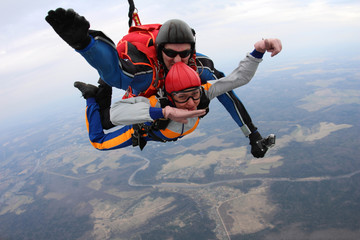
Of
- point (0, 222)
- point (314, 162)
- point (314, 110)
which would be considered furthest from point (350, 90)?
point (0, 222)

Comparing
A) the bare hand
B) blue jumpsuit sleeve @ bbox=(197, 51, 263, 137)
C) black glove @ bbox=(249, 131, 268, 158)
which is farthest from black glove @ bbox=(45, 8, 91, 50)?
black glove @ bbox=(249, 131, 268, 158)

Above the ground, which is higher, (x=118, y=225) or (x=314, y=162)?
(x=118, y=225)

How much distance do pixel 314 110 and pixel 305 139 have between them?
28.5 m

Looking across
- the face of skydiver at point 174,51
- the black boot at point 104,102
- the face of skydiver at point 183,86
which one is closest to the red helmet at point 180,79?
the face of skydiver at point 183,86

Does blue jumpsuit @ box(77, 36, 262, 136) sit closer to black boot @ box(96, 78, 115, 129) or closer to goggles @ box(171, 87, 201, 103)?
goggles @ box(171, 87, 201, 103)

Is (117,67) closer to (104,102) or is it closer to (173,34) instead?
(173,34)

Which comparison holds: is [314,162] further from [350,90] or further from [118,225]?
[350,90]

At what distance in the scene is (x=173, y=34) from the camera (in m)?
2.54

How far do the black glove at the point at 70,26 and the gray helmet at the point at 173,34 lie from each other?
1.17 m

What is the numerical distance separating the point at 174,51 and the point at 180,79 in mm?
391

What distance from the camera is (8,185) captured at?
7444 centimetres

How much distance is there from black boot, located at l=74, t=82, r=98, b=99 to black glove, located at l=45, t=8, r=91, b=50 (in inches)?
96.6

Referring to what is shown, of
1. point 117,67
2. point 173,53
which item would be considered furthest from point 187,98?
point 117,67

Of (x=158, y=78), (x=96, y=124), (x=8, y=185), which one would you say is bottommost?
(x=8, y=185)
